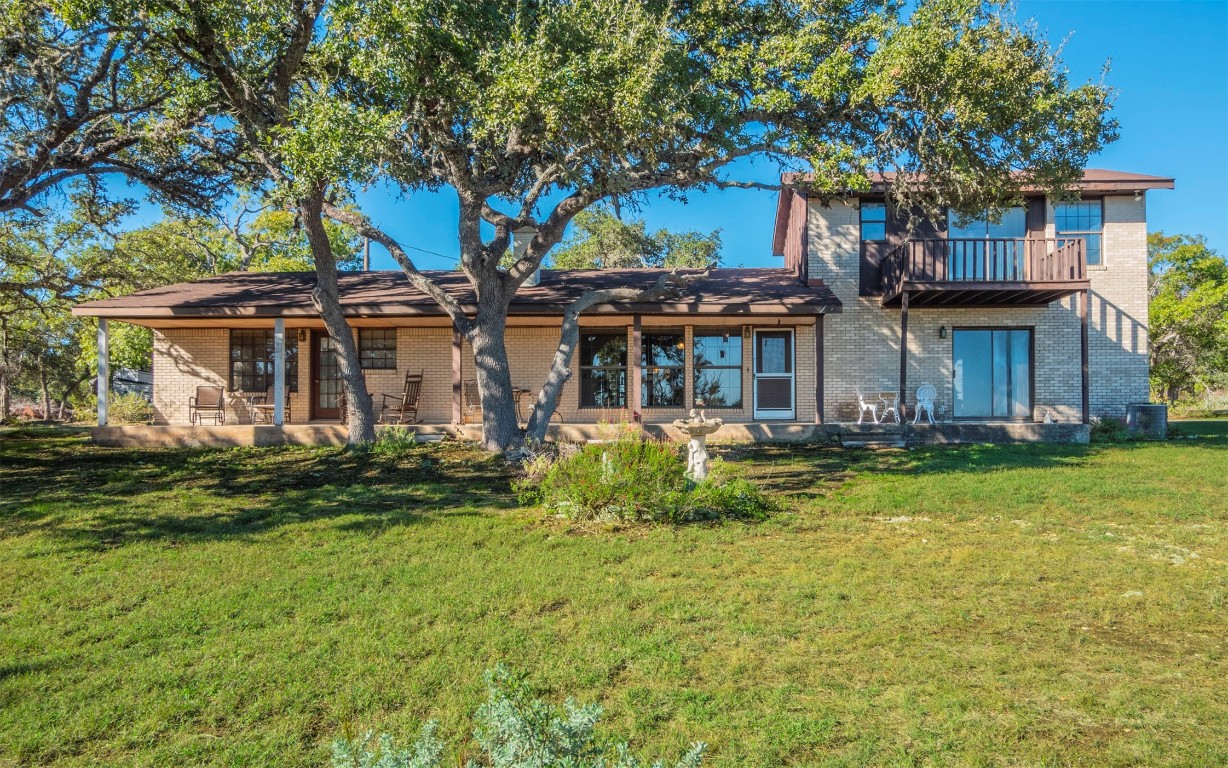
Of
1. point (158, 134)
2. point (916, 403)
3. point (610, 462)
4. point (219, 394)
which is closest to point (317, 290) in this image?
point (158, 134)

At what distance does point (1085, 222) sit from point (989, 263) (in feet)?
11.6

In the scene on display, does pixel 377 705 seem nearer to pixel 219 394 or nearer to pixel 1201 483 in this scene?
pixel 1201 483

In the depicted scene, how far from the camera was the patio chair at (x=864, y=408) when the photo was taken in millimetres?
13891

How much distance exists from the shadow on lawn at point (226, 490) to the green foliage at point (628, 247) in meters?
20.5

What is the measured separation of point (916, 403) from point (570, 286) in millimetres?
8013

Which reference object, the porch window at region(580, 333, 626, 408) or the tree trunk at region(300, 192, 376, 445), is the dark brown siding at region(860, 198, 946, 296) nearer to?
the porch window at region(580, 333, 626, 408)

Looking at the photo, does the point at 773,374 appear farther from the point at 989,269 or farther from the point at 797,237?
the point at 989,269

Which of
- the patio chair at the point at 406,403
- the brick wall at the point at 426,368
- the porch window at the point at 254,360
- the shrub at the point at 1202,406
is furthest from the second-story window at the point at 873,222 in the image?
the shrub at the point at 1202,406

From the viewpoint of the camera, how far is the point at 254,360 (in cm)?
1564

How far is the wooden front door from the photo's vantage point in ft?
51.4

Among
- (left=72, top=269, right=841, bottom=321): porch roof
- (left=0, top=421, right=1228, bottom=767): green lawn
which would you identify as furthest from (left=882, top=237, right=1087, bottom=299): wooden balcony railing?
(left=0, top=421, right=1228, bottom=767): green lawn

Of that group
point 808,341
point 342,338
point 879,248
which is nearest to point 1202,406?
point 879,248

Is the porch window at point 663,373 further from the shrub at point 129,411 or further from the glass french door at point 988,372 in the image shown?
the shrub at point 129,411

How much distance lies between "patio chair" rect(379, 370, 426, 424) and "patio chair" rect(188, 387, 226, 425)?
3.27 meters
